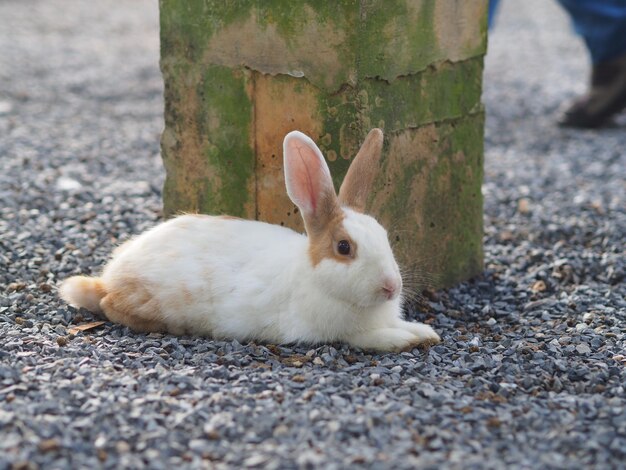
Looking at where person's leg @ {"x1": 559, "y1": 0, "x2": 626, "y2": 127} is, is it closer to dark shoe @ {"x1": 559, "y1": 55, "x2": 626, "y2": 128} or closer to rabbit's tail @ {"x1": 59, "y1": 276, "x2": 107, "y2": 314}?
dark shoe @ {"x1": 559, "y1": 55, "x2": 626, "y2": 128}

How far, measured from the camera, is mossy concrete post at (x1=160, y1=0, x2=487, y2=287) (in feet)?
13.9

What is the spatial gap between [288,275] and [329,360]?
39cm

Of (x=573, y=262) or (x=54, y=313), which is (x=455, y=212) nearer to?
(x=573, y=262)

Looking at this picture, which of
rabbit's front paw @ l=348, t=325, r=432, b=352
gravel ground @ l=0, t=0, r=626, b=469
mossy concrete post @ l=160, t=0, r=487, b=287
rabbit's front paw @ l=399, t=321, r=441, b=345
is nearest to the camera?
gravel ground @ l=0, t=0, r=626, b=469

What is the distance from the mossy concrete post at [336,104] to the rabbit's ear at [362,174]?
0.30 meters

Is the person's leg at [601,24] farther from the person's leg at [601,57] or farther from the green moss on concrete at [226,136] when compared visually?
the green moss on concrete at [226,136]

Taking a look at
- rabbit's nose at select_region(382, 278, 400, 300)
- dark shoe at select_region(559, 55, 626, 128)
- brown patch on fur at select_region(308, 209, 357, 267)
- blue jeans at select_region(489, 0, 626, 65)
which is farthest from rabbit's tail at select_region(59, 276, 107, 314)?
dark shoe at select_region(559, 55, 626, 128)

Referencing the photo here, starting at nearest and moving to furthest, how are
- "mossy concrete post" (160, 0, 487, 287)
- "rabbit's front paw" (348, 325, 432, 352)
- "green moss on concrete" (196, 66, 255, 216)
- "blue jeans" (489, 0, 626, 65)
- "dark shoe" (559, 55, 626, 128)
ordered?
"rabbit's front paw" (348, 325, 432, 352) < "mossy concrete post" (160, 0, 487, 287) < "green moss on concrete" (196, 66, 255, 216) < "blue jeans" (489, 0, 626, 65) < "dark shoe" (559, 55, 626, 128)

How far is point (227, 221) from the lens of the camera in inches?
167

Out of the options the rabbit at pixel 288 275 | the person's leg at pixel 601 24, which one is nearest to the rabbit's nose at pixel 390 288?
the rabbit at pixel 288 275

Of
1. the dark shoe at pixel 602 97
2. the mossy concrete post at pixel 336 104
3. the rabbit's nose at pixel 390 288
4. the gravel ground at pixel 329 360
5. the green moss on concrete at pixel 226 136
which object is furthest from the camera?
the dark shoe at pixel 602 97

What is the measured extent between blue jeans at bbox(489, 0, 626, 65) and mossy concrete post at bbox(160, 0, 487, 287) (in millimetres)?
3531

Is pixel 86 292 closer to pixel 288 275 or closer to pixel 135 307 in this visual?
pixel 135 307

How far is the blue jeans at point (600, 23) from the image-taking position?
8000 millimetres
